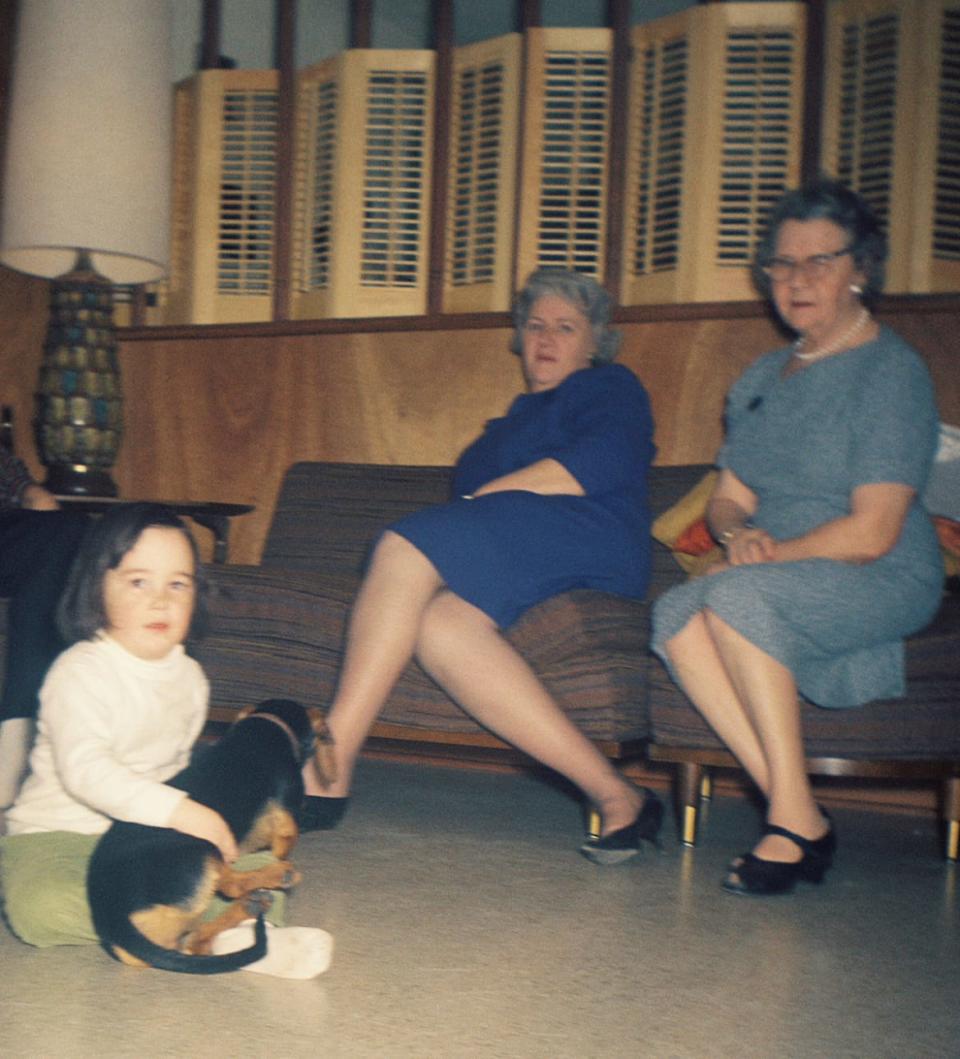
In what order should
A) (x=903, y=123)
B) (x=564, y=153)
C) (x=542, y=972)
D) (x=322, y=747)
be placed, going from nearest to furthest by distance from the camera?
(x=542, y=972) < (x=322, y=747) < (x=903, y=123) < (x=564, y=153)

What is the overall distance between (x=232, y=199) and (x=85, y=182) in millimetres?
623

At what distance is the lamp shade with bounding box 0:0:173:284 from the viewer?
2.98 m

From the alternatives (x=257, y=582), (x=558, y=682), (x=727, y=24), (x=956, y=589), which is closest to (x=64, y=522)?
(x=257, y=582)

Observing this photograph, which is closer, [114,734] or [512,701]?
[114,734]

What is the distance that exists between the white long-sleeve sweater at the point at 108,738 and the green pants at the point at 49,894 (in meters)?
0.04

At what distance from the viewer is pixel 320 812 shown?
6.93ft

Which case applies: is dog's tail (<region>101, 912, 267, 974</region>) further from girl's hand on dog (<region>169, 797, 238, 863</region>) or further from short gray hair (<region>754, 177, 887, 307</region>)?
short gray hair (<region>754, 177, 887, 307</region>)

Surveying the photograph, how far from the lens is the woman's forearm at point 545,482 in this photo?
2.34m

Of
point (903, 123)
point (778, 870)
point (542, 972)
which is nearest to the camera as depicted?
point (542, 972)

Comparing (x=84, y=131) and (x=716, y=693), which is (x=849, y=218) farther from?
(x=84, y=131)

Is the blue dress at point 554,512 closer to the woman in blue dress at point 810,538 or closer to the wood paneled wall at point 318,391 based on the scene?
the woman in blue dress at point 810,538

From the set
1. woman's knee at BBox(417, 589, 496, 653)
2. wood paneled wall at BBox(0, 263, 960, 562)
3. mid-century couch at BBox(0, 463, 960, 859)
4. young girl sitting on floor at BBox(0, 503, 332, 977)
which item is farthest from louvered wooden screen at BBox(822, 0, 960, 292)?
young girl sitting on floor at BBox(0, 503, 332, 977)

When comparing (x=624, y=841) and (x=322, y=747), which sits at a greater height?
(x=322, y=747)

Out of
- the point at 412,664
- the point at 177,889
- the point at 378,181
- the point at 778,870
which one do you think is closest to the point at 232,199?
the point at 378,181
